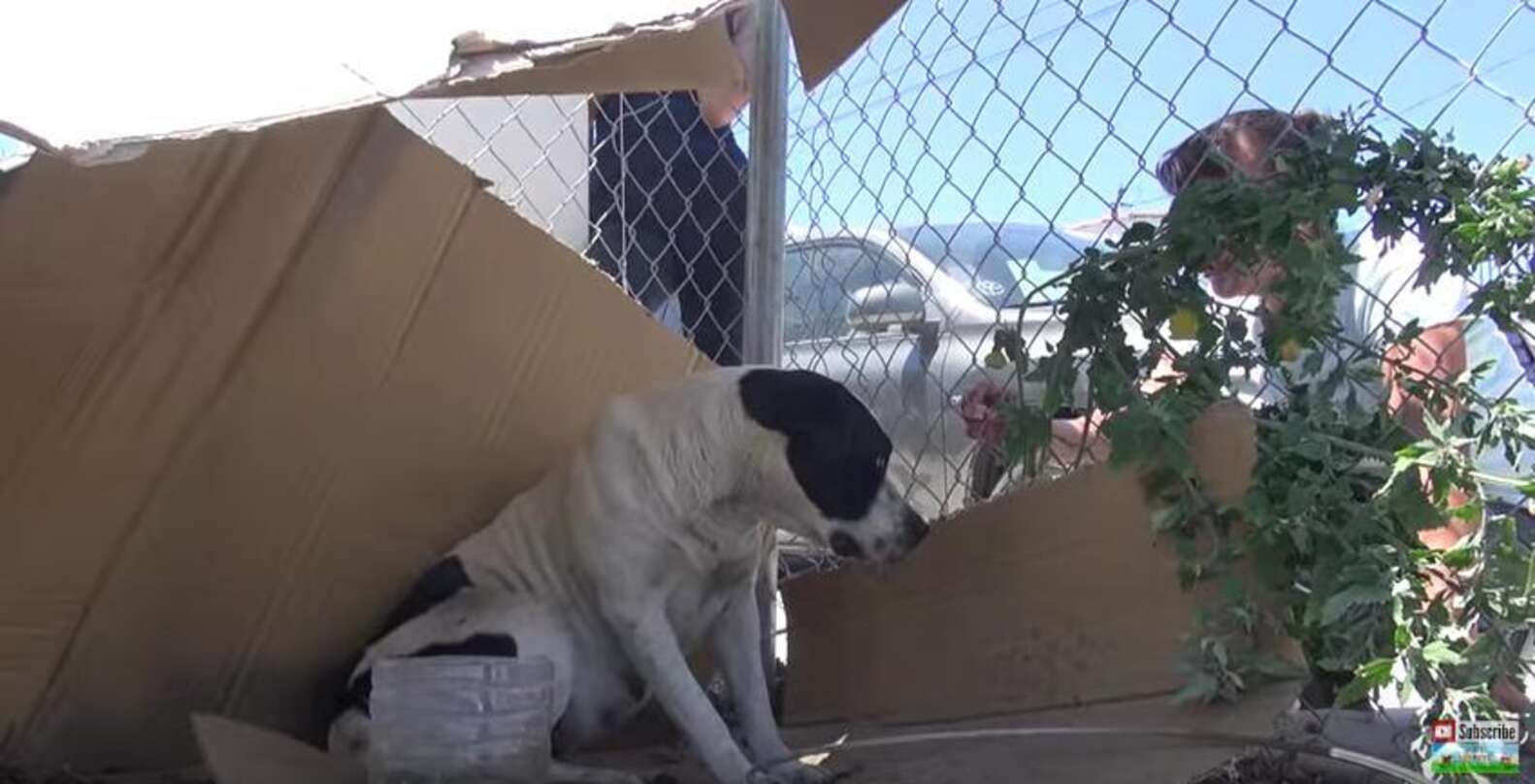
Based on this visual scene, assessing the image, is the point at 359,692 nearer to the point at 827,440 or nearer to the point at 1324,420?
the point at 827,440

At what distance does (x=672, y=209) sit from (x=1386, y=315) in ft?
7.47

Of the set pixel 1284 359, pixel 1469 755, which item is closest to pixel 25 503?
pixel 1284 359

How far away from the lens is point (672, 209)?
4.02 m

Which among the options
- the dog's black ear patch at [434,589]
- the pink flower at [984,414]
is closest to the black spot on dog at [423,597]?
the dog's black ear patch at [434,589]

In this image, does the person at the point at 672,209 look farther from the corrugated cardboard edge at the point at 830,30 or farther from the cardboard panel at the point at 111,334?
the corrugated cardboard edge at the point at 830,30

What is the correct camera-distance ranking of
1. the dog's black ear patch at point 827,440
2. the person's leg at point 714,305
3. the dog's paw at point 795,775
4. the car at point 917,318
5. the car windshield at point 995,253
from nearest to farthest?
the dog's paw at point 795,775 → the dog's black ear patch at point 827,440 → the car windshield at point 995,253 → the car at point 917,318 → the person's leg at point 714,305

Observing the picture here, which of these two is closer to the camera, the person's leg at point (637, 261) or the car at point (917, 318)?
the car at point (917, 318)

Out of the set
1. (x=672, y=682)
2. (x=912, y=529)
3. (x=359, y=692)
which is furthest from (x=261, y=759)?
(x=912, y=529)

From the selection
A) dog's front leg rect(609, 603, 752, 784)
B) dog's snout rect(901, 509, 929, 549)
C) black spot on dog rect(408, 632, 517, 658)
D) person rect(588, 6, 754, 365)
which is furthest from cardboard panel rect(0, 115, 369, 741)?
person rect(588, 6, 754, 365)

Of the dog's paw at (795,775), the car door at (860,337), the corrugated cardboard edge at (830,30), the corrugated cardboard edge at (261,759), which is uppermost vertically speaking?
the car door at (860,337)

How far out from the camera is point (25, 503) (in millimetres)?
2467

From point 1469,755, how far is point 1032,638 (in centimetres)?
70

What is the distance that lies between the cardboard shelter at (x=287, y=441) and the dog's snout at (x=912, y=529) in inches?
2.5

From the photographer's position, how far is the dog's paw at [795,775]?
2.33 m
